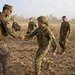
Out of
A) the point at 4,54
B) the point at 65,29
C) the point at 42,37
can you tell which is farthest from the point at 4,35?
the point at 65,29

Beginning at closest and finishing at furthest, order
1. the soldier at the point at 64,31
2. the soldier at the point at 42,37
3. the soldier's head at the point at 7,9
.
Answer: the soldier's head at the point at 7,9 → the soldier at the point at 42,37 → the soldier at the point at 64,31

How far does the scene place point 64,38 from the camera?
42.0 feet

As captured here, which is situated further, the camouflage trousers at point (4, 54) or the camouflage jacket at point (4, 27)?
the camouflage trousers at point (4, 54)

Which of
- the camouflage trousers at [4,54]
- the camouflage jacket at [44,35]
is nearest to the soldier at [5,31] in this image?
the camouflage trousers at [4,54]

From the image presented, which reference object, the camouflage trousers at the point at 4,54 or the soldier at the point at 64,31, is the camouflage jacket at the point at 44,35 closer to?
the camouflage trousers at the point at 4,54

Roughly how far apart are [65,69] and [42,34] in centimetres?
235

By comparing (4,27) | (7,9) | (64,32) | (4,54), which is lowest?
(4,54)

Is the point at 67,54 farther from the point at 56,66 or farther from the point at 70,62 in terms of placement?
the point at 56,66

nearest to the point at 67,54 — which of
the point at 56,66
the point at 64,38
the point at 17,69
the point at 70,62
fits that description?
the point at 64,38

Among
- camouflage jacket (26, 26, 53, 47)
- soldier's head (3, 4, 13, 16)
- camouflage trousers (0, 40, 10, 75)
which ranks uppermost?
soldier's head (3, 4, 13, 16)

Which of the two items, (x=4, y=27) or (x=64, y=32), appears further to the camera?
(x=64, y=32)

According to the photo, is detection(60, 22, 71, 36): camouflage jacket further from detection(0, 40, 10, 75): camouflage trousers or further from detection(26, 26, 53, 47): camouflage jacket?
detection(0, 40, 10, 75): camouflage trousers

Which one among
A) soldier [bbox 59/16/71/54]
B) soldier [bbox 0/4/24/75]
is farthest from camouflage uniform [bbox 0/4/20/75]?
soldier [bbox 59/16/71/54]

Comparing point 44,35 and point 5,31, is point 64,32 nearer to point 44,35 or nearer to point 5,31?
point 44,35
